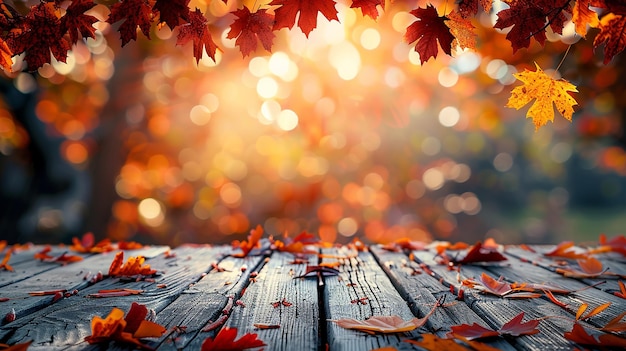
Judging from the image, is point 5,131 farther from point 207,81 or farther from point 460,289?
point 460,289

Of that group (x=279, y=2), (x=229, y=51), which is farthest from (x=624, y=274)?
(x=229, y=51)

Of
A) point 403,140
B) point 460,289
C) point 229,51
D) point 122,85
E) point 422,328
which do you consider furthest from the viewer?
point 403,140

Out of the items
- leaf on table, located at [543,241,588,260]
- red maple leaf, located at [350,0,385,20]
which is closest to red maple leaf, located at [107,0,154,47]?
red maple leaf, located at [350,0,385,20]

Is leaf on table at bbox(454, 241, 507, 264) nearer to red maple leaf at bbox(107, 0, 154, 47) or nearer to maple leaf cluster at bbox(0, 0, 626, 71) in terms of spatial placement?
maple leaf cluster at bbox(0, 0, 626, 71)

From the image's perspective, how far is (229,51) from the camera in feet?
25.1

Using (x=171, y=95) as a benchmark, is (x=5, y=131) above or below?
below

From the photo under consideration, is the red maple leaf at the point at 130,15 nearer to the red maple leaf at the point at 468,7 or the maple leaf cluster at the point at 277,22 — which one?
the maple leaf cluster at the point at 277,22

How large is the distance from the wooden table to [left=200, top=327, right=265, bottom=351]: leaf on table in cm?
5

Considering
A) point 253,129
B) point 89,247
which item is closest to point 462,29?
point 89,247

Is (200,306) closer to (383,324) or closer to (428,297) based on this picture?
(383,324)

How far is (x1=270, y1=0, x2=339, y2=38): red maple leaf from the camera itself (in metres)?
1.48

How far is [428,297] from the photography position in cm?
170

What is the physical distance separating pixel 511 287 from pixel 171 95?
7473mm

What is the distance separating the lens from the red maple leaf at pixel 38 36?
1.53 metres
